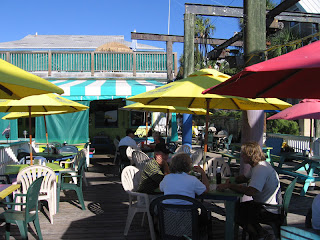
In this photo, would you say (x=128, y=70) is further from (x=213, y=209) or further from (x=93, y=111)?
(x=213, y=209)

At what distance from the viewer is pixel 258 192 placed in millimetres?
3697

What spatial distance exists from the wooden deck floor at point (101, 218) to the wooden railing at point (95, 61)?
25.7 ft

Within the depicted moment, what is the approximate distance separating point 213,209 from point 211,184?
111cm

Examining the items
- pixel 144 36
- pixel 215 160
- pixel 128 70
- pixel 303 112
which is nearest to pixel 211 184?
pixel 215 160

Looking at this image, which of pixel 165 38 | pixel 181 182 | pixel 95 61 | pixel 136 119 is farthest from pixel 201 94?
pixel 136 119

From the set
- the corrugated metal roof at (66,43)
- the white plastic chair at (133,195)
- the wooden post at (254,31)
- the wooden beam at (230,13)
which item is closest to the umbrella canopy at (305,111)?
the wooden beam at (230,13)

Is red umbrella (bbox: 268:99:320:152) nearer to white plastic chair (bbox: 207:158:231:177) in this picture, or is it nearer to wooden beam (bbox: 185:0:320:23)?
wooden beam (bbox: 185:0:320:23)

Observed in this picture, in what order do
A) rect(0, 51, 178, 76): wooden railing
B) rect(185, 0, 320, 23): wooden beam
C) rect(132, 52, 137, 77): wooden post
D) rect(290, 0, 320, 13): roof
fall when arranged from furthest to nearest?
rect(290, 0, 320, 13): roof, rect(132, 52, 137, 77): wooden post, rect(0, 51, 178, 76): wooden railing, rect(185, 0, 320, 23): wooden beam

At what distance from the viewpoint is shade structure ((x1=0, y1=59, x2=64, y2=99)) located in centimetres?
299

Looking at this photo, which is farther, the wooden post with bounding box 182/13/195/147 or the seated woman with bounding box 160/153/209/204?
the wooden post with bounding box 182/13/195/147

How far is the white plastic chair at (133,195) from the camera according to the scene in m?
4.37

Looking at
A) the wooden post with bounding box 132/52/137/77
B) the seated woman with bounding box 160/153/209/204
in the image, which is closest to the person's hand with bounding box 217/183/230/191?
the seated woman with bounding box 160/153/209/204

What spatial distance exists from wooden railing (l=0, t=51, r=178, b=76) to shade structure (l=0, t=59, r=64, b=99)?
10.4 metres

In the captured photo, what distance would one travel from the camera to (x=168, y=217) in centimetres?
333
